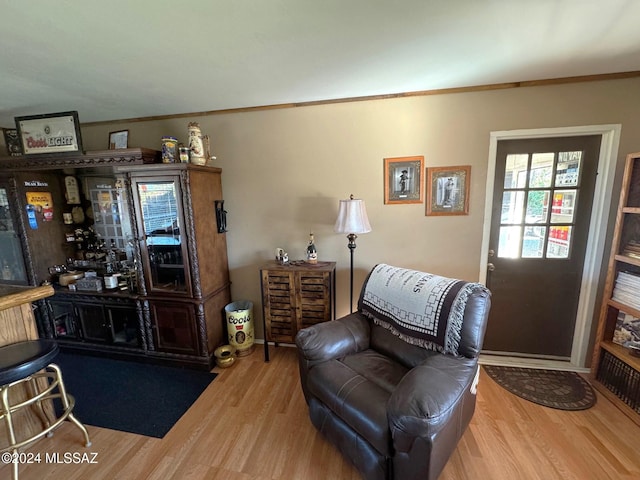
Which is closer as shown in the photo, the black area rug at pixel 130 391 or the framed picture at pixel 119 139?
the black area rug at pixel 130 391

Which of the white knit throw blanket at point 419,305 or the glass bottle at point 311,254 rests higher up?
the glass bottle at point 311,254

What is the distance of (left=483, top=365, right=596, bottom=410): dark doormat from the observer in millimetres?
1895

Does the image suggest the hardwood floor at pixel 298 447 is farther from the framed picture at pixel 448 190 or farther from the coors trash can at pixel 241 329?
the framed picture at pixel 448 190

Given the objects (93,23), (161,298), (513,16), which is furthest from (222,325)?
(513,16)

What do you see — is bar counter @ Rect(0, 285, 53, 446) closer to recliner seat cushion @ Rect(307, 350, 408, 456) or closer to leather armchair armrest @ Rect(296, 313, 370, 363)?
leather armchair armrest @ Rect(296, 313, 370, 363)

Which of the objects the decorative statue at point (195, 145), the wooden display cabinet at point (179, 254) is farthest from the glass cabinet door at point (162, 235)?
the decorative statue at point (195, 145)

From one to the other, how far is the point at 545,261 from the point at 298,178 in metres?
2.22

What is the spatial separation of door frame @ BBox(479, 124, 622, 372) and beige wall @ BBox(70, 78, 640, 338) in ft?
0.17

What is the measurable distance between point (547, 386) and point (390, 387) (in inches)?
60.2

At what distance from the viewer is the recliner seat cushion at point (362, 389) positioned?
1.26 meters

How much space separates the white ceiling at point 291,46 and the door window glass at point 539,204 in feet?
1.98

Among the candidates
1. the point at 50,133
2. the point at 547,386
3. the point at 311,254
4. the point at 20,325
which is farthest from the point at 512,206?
the point at 50,133

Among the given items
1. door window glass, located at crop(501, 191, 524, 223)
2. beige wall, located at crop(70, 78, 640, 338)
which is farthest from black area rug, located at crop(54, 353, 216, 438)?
door window glass, located at crop(501, 191, 524, 223)

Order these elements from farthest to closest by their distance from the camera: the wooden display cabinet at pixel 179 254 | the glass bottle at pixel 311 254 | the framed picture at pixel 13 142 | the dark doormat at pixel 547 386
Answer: the framed picture at pixel 13 142 → the glass bottle at pixel 311 254 → the wooden display cabinet at pixel 179 254 → the dark doormat at pixel 547 386
